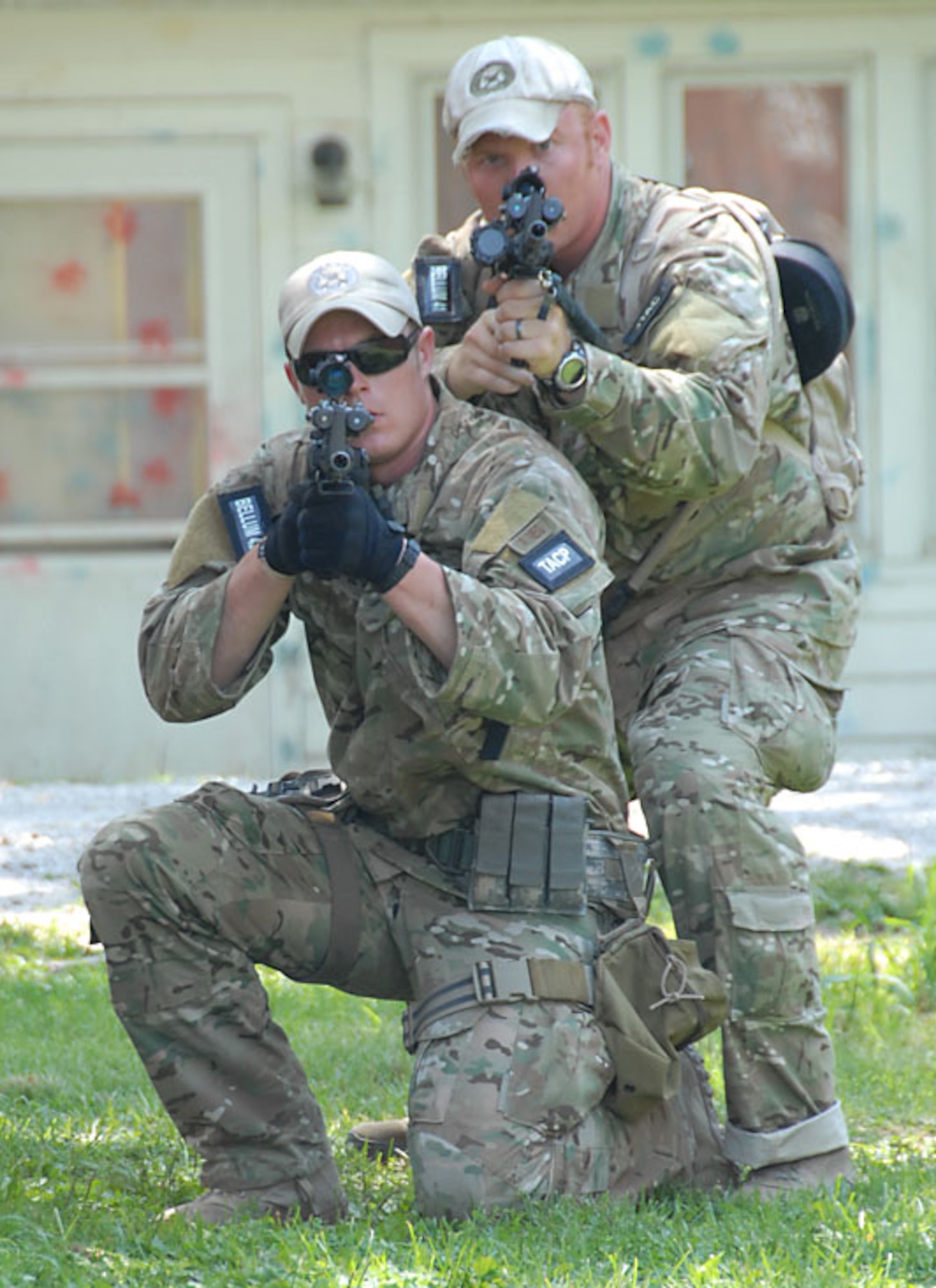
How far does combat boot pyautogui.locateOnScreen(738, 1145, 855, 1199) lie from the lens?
3867 mm

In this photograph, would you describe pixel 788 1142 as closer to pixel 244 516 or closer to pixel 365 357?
pixel 244 516

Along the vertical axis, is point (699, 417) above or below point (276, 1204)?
above

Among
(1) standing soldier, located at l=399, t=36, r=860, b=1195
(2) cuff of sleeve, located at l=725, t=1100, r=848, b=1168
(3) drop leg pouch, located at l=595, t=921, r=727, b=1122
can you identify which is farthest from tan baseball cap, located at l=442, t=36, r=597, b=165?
(2) cuff of sleeve, located at l=725, t=1100, r=848, b=1168

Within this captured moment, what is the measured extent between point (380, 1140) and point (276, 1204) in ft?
1.96

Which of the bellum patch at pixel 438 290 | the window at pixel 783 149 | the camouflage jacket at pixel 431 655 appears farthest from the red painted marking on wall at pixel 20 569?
the camouflage jacket at pixel 431 655

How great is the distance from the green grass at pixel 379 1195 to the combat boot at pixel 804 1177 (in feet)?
0.13

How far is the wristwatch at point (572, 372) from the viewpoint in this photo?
389 cm

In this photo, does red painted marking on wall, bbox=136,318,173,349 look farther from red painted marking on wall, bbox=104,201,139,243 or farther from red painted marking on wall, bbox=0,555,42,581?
red painted marking on wall, bbox=0,555,42,581

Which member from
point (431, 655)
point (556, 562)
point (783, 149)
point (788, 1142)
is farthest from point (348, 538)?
point (783, 149)

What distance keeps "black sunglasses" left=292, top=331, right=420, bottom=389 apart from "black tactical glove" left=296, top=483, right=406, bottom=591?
1.21ft

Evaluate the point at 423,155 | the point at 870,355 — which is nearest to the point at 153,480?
the point at 423,155

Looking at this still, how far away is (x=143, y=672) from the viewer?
3.91 m

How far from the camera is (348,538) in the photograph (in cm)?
350

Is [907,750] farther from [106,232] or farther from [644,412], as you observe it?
[644,412]
